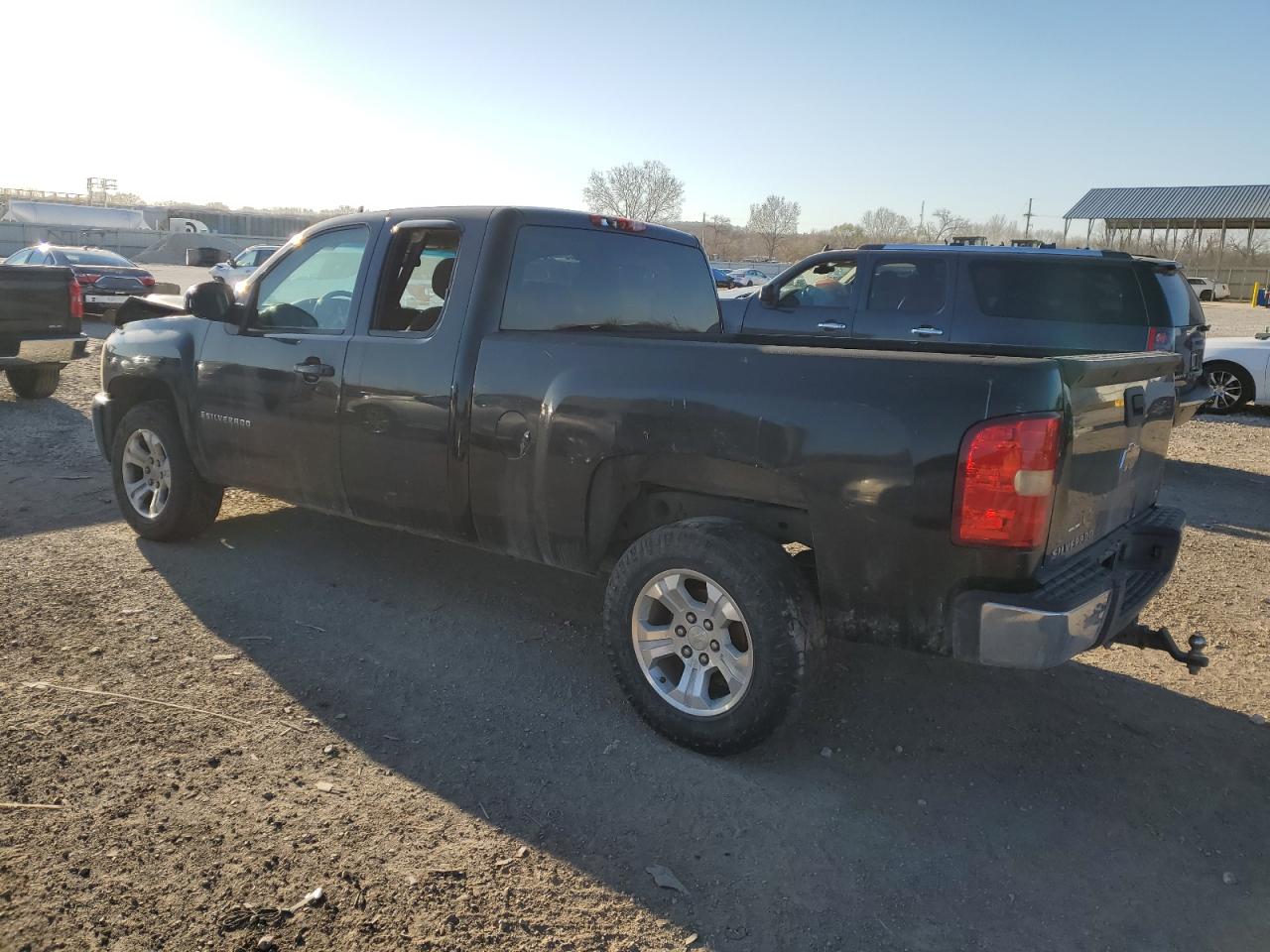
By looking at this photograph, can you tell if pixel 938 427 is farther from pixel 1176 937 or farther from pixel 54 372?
pixel 54 372

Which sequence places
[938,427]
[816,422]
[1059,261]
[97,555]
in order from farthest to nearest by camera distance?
Result: [1059,261] < [97,555] < [816,422] < [938,427]

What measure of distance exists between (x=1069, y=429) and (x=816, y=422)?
2.53ft

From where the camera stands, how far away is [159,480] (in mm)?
5676

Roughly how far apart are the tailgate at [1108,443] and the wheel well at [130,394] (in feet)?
15.7

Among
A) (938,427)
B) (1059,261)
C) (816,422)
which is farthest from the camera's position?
(1059,261)

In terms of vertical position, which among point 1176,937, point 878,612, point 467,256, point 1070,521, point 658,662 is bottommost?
point 1176,937

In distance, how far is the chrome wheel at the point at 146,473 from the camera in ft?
18.5

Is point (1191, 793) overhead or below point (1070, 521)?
below

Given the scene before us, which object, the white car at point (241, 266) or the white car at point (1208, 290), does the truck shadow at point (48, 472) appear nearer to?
the white car at point (241, 266)

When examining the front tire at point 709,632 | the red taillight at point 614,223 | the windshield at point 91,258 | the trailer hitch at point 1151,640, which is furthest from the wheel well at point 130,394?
the windshield at point 91,258

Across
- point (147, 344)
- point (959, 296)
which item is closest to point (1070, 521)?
point (147, 344)

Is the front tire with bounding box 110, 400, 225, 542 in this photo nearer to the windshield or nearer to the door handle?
the door handle

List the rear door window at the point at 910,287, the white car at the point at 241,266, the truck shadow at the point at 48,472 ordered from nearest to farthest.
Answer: the truck shadow at the point at 48,472 < the rear door window at the point at 910,287 < the white car at the point at 241,266

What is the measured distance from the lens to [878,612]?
125 inches
